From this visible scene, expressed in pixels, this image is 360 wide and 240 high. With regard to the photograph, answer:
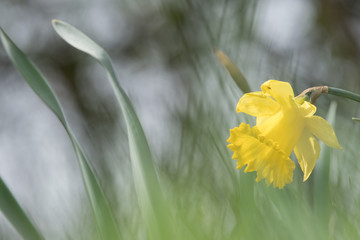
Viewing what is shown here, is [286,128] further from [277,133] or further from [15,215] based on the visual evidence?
[15,215]

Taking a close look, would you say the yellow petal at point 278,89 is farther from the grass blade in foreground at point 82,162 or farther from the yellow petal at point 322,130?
the grass blade in foreground at point 82,162

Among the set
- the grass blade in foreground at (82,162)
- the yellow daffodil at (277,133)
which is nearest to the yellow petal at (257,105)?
the yellow daffodil at (277,133)

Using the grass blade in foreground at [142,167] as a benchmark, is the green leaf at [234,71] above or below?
above

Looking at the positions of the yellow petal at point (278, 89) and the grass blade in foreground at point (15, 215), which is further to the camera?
the yellow petal at point (278, 89)

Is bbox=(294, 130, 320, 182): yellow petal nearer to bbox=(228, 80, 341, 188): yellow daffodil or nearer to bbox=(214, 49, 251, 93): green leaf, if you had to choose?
bbox=(228, 80, 341, 188): yellow daffodil

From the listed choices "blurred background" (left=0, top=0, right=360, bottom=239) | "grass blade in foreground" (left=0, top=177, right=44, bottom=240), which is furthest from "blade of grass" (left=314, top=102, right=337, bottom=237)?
"grass blade in foreground" (left=0, top=177, right=44, bottom=240)

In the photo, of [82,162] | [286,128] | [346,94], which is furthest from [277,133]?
[82,162]

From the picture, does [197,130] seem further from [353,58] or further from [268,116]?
[353,58]
